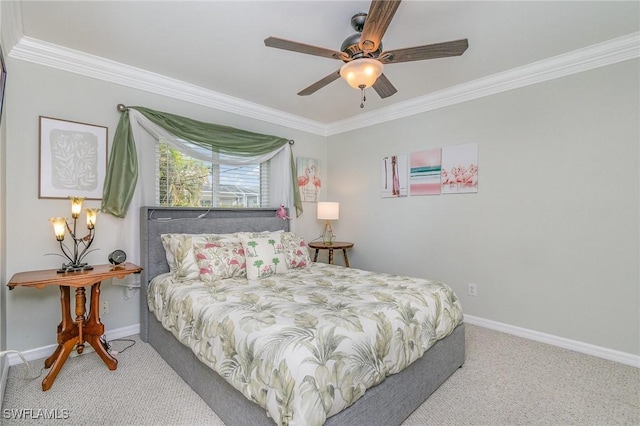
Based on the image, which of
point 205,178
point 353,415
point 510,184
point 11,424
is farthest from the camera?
point 205,178

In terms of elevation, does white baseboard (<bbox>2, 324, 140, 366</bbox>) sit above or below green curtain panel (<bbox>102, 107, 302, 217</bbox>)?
below

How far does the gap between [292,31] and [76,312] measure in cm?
265

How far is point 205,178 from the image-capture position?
3523 mm

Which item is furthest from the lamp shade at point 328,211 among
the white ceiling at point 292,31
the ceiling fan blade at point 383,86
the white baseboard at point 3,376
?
the white baseboard at point 3,376

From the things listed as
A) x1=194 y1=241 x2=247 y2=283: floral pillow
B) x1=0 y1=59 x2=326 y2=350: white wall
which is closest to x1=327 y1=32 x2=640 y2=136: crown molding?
x1=194 y1=241 x2=247 y2=283: floral pillow

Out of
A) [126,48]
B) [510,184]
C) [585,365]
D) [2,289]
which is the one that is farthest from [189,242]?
[585,365]

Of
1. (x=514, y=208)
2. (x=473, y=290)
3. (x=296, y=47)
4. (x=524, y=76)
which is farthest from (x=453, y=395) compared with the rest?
(x=524, y=76)

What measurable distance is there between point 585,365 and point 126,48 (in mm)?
4509

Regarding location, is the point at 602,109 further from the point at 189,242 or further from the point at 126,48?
the point at 126,48

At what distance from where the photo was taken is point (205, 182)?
3527 millimetres

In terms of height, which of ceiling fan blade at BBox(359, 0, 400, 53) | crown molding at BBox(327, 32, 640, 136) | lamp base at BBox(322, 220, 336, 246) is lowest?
lamp base at BBox(322, 220, 336, 246)

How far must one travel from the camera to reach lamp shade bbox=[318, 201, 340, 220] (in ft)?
13.8

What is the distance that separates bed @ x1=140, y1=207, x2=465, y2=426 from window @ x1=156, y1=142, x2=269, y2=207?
271 millimetres

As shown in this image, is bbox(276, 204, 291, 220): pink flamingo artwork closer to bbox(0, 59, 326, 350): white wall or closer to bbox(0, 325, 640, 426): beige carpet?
bbox(0, 59, 326, 350): white wall
